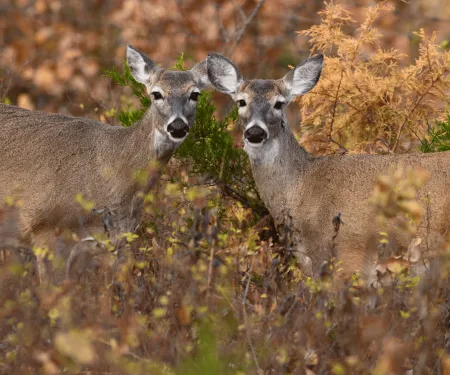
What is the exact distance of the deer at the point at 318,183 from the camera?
697cm

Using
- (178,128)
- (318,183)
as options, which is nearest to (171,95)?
(178,128)

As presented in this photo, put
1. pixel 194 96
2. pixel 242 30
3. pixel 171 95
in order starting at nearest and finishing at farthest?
pixel 171 95
pixel 194 96
pixel 242 30

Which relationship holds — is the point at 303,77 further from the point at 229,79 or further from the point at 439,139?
the point at 439,139

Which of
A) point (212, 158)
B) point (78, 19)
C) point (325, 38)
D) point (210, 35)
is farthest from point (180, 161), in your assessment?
point (78, 19)

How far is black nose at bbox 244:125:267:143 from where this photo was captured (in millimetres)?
7148

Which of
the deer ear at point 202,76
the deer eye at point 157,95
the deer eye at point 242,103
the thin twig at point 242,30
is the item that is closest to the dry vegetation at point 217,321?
the deer eye at point 242,103

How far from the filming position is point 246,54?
1664 centimetres

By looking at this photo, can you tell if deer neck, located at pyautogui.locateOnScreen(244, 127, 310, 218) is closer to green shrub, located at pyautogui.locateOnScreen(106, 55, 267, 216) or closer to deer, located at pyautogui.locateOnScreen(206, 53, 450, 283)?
deer, located at pyautogui.locateOnScreen(206, 53, 450, 283)

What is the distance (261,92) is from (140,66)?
1338mm

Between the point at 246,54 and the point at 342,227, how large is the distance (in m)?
9.98

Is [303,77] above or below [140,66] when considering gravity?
above

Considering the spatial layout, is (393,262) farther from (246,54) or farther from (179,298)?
(246,54)

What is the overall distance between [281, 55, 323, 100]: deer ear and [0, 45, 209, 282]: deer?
79cm

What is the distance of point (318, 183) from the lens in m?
7.37
